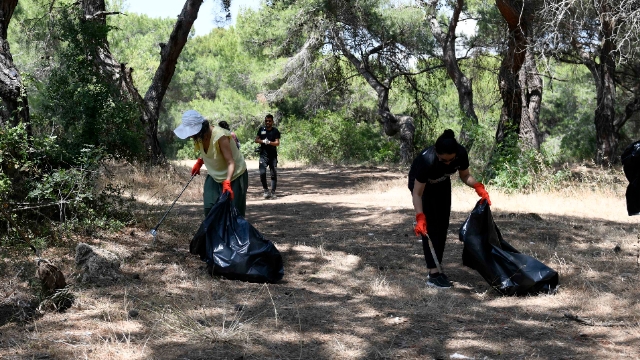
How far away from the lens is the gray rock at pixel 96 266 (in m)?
5.25

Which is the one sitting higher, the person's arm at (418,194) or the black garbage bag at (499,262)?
the person's arm at (418,194)

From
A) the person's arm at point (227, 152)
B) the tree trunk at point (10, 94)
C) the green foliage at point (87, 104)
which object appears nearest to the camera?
→ the person's arm at point (227, 152)

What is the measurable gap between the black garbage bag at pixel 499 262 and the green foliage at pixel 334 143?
62.0ft

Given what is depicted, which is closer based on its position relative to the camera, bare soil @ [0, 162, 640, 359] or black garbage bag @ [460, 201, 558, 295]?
bare soil @ [0, 162, 640, 359]

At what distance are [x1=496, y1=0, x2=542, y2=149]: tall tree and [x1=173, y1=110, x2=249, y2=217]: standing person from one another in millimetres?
7827

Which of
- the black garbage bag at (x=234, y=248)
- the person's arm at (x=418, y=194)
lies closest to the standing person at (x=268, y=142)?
the black garbage bag at (x=234, y=248)

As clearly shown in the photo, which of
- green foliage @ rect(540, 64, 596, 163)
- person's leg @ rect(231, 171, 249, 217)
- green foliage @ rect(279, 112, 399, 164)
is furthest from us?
green foliage @ rect(279, 112, 399, 164)

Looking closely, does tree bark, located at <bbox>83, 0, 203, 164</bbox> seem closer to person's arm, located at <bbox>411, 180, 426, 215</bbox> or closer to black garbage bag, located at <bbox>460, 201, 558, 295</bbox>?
person's arm, located at <bbox>411, 180, 426, 215</bbox>

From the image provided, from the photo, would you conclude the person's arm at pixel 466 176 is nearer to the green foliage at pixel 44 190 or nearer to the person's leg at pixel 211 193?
the person's leg at pixel 211 193

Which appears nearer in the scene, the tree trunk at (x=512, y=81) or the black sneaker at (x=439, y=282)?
the black sneaker at (x=439, y=282)

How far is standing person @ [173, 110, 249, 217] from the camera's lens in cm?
587

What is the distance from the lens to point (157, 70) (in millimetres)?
14273

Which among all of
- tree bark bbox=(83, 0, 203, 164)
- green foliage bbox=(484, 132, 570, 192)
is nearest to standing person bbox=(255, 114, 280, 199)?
tree bark bbox=(83, 0, 203, 164)

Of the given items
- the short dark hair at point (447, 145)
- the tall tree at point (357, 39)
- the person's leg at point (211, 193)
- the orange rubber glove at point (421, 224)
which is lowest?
the orange rubber glove at point (421, 224)
